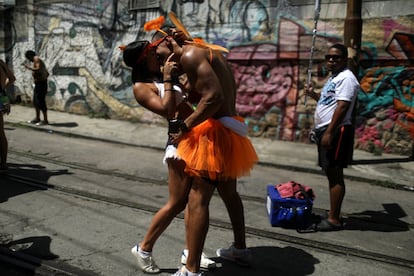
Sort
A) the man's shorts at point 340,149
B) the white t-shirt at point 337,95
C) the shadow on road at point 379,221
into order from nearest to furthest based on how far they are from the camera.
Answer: the white t-shirt at point 337,95, the man's shorts at point 340,149, the shadow on road at point 379,221

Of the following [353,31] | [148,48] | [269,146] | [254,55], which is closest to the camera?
[148,48]

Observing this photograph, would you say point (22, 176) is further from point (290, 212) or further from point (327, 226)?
point (327, 226)

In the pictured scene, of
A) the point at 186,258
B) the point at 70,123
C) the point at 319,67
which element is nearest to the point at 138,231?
the point at 186,258

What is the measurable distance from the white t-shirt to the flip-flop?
1.06 meters

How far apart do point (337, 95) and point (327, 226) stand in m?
1.41

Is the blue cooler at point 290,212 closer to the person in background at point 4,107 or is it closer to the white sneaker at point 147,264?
the white sneaker at point 147,264

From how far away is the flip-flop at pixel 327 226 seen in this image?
14.6 ft

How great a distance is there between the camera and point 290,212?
443 centimetres

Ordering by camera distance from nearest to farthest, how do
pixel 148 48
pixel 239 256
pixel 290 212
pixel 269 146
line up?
1. pixel 148 48
2. pixel 239 256
3. pixel 290 212
4. pixel 269 146

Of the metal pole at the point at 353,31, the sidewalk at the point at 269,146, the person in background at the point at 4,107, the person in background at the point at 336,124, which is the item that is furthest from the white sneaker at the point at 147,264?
the metal pole at the point at 353,31

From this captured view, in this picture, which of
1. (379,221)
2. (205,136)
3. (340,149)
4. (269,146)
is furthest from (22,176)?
(269,146)

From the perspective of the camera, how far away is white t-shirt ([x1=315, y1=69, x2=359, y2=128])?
425 centimetres

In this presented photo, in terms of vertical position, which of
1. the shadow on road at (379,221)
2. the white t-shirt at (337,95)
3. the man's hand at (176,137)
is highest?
the white t-shirt at (337,95)

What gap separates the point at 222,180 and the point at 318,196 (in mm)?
3049
